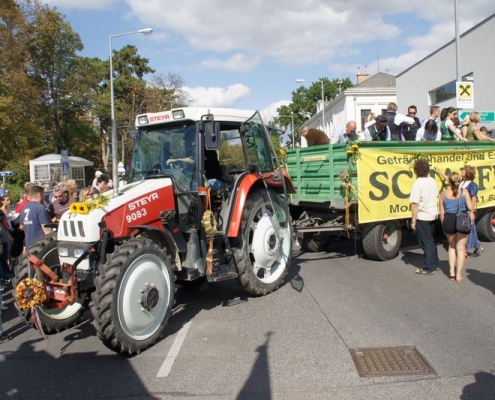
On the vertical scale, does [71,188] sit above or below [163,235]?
above

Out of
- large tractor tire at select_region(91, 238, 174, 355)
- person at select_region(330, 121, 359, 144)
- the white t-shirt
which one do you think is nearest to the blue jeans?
the white t-shirt

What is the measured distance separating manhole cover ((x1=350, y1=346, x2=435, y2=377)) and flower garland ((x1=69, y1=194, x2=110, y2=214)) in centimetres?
288

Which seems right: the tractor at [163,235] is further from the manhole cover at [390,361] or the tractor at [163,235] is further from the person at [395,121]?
the person at [395,121]

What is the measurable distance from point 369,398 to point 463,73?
19.7 metres

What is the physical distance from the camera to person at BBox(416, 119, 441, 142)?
374 inches

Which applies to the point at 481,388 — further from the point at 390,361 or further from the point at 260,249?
the point at 260,249

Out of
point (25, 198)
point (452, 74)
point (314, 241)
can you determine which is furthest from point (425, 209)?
point (452, 74)

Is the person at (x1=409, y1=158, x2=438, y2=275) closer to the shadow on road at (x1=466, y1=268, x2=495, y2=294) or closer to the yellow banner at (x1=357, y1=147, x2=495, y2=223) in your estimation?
the shadow on road at (x1=466, y1=268, x2=495, y2=294)

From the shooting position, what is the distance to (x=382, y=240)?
8273mm

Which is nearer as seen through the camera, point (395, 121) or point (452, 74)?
point (395, 121)

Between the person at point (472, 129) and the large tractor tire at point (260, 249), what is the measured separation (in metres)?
5.79

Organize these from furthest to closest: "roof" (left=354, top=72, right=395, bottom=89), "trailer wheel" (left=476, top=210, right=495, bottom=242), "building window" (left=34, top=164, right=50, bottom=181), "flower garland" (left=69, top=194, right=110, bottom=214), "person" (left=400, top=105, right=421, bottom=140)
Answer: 1. "roof" (left=354, top=72, right=395, bottom=89)
2. "building window" (left=34, top=164, right=50, bottom=181)
3. "trailer wheel" (left=476, top=210, right=495, bottom=242)
4. "person" (left=400, top=105, right=421, bottom=140)
5. "flower garland" (left=69, top=194, right=110, bottom=214)

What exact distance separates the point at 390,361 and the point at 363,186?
4073mm

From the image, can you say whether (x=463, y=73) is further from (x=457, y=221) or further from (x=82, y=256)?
(x=82, y=256)
